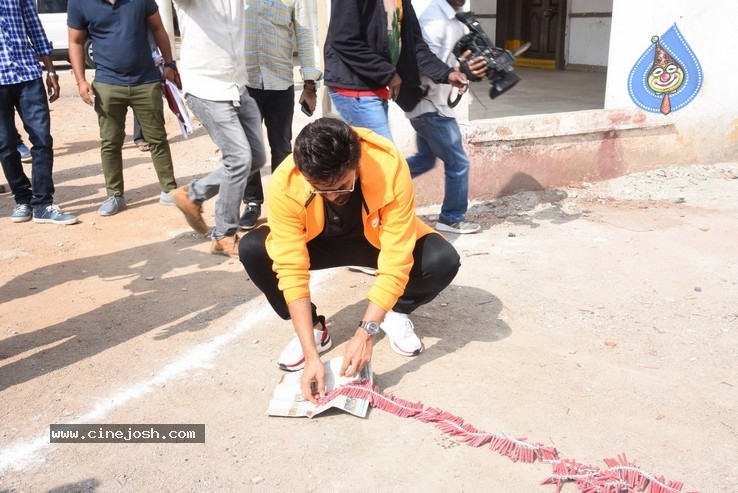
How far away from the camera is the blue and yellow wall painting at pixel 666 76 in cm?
602

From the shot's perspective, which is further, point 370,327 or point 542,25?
point 542,25

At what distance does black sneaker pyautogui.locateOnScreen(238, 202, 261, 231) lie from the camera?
5219 mm

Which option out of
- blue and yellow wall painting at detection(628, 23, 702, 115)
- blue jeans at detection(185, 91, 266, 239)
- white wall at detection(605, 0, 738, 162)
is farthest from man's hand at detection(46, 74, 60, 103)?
blue and yellow wall painting at detection(628, 23, 702, 115)

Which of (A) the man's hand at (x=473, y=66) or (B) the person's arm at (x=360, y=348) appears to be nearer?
(B) the person's arm at (x=360, y=348)

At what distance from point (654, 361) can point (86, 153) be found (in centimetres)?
670

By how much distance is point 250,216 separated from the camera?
5.27 m

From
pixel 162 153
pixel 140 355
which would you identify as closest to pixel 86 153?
pixel 162 153

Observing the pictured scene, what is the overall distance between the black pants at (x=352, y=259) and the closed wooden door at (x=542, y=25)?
953 centimetres

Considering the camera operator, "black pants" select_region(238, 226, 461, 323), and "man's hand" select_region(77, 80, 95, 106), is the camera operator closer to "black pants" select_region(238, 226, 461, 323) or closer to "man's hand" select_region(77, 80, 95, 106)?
"black pants" select_region(238, 226, 461, 323)

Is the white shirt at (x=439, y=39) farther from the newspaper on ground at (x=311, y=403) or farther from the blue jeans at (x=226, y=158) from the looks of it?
the newspaper on ground at (x=311, y=403)

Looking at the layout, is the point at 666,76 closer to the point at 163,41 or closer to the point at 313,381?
the point at 163,41

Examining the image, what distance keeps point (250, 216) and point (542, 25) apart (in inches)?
334

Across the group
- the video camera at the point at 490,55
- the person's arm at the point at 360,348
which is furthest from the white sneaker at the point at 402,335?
the video camera at the point at 490,55

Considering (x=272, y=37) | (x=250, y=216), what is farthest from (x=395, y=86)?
(x=250, y=216)
